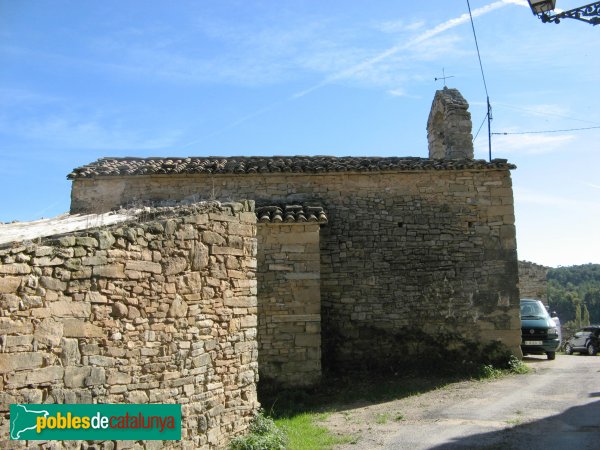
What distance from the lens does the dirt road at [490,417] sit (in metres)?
7.14

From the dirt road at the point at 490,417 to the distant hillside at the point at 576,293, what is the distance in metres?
31.2

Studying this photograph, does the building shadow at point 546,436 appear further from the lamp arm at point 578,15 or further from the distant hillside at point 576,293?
the distant hillside at point 576,293

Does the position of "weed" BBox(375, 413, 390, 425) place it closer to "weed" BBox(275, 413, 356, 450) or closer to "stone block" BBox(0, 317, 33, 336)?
"weed" BBox(275, 413, 356, 450)

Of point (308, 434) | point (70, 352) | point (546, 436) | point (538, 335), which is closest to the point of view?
point (70, 352)

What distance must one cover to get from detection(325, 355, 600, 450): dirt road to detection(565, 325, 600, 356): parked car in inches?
321

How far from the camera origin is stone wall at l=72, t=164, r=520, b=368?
12117mm

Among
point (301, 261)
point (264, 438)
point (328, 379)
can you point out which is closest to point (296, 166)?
point (301, 261)

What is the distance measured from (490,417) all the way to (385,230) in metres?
5.19

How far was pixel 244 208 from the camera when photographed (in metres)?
7.29

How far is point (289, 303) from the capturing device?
10672 millimetres

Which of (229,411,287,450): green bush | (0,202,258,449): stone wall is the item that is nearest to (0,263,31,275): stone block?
(0,202,258,449): stone wall

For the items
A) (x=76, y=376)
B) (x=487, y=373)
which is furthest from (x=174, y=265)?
(x=487, y=373)

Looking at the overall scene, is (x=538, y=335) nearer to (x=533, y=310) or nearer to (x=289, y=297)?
(x=533, y=310)

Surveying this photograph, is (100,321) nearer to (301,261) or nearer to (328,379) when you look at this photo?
(301,261)
